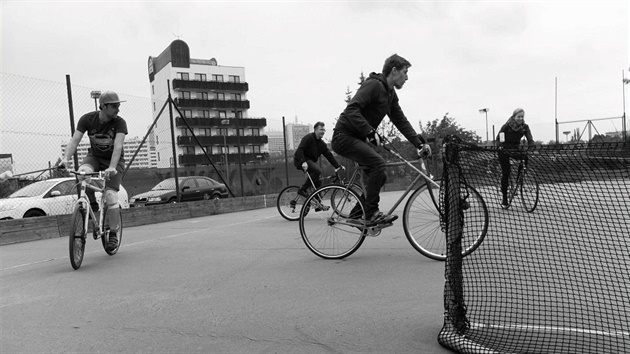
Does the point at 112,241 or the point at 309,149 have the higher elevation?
the point at 309,149

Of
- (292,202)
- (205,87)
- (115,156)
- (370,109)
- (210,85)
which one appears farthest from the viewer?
(210,85)

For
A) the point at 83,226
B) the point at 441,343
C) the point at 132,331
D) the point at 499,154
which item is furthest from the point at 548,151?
the point at 83,226

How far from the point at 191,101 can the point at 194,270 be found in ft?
227

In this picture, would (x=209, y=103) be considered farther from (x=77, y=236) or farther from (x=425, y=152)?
(x=425, y=152)

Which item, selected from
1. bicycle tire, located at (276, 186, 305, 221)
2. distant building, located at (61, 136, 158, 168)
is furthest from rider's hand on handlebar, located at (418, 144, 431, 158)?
distant building, located at (61, 136, 158, 168)

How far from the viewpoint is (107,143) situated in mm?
5324

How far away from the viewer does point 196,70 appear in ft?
251

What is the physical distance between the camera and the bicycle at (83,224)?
184 inches

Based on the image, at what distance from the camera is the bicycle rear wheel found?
3.52m

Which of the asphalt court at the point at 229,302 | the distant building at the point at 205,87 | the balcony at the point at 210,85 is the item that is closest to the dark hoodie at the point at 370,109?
the asphalt court at the point at 229,302

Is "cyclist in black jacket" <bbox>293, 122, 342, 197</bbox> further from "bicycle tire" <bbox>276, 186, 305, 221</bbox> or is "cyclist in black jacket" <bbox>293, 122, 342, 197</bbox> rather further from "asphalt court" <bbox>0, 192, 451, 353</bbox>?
"asphalt court" <bbox>0, 192, 451, 353</bbox>

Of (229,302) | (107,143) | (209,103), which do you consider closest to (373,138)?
(229,302)

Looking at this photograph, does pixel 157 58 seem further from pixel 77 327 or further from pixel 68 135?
pixel 77 327

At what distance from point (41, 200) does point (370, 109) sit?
31.6 feet
